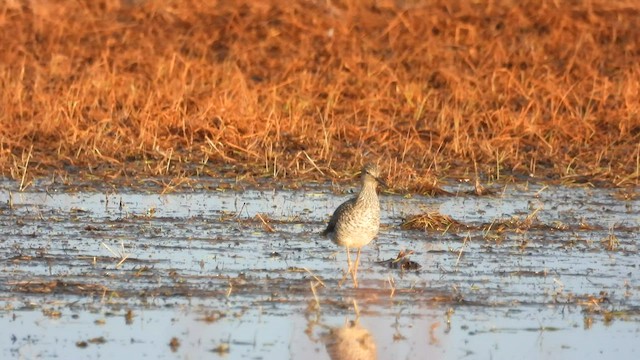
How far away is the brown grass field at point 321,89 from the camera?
13.8m

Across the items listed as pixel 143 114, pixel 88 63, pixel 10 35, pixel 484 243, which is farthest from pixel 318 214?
pixel 10 35

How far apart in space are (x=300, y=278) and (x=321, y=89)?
7.73m

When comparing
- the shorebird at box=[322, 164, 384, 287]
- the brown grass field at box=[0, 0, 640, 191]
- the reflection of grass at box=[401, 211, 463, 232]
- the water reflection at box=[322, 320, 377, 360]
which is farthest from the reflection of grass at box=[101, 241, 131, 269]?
the brown grass field at box=[0, 0, 640, 191]

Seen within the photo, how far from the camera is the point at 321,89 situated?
54.9 ft

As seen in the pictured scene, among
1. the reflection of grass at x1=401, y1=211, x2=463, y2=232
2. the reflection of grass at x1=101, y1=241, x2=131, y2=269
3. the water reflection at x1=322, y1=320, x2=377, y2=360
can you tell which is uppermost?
the water reflection at x1=322, y1=320, x2=377, y2=360

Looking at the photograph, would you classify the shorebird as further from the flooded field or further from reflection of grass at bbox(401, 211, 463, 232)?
reflection of grass at bbox(401, 211, 463, 232)

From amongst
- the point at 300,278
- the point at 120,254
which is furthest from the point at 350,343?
the point at 120,254

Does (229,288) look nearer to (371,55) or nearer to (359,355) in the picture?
(359,355)

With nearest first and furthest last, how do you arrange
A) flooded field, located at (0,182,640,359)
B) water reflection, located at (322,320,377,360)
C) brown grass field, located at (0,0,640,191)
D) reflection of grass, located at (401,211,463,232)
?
1. water reflection, located at (322,320,377,360)
2. flooded field, located at (0,182,640,359)
3. reflection of grass, located at (401,211,463,232)
4. brown grass field, located at (0,0,640,191)

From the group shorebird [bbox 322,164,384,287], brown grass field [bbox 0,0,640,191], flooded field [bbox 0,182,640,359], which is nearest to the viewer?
flooded field [bbox 0,182,640,359]

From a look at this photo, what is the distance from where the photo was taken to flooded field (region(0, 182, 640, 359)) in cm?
761

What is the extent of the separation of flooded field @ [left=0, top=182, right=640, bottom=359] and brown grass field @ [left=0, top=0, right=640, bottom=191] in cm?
114

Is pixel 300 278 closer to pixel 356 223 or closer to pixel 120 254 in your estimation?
pixel 356 223

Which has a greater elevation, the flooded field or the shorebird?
the shorebird
